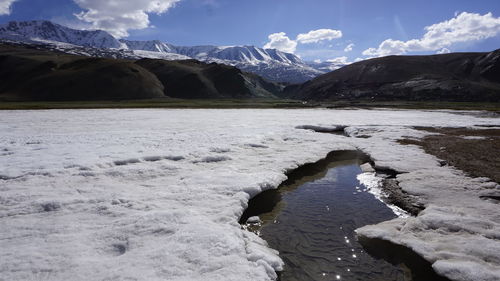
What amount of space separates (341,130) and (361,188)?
78.0ft

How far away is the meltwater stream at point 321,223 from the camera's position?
820 cm

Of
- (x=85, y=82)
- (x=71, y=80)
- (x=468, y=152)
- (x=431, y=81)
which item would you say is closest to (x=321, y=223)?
(x=468, y=152)

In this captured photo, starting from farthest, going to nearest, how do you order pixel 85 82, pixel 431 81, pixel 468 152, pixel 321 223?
pixel 431 81 < pixel 85 82 < pixel 468 152 < pixel 321 223

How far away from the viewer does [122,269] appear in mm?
6883

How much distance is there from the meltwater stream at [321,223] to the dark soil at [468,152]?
614cm

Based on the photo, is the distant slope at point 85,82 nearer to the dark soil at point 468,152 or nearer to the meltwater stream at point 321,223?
the dark soil at point 468,152

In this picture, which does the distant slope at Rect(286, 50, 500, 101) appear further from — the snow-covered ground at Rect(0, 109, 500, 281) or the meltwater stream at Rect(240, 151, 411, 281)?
the snow-covered ground at Rect(0, 109, 500, 281)

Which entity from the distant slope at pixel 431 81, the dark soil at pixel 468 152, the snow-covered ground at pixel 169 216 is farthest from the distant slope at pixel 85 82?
the dark soil at pixel 468 152

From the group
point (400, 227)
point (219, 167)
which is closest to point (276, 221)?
point (400, 227)

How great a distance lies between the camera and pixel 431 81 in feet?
535

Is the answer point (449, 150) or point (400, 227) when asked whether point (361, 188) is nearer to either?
point (400, 227)

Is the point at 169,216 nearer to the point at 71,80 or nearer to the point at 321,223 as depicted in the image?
the point at 321,223

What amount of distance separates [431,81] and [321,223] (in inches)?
7222

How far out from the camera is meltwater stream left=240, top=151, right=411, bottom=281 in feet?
26.9
